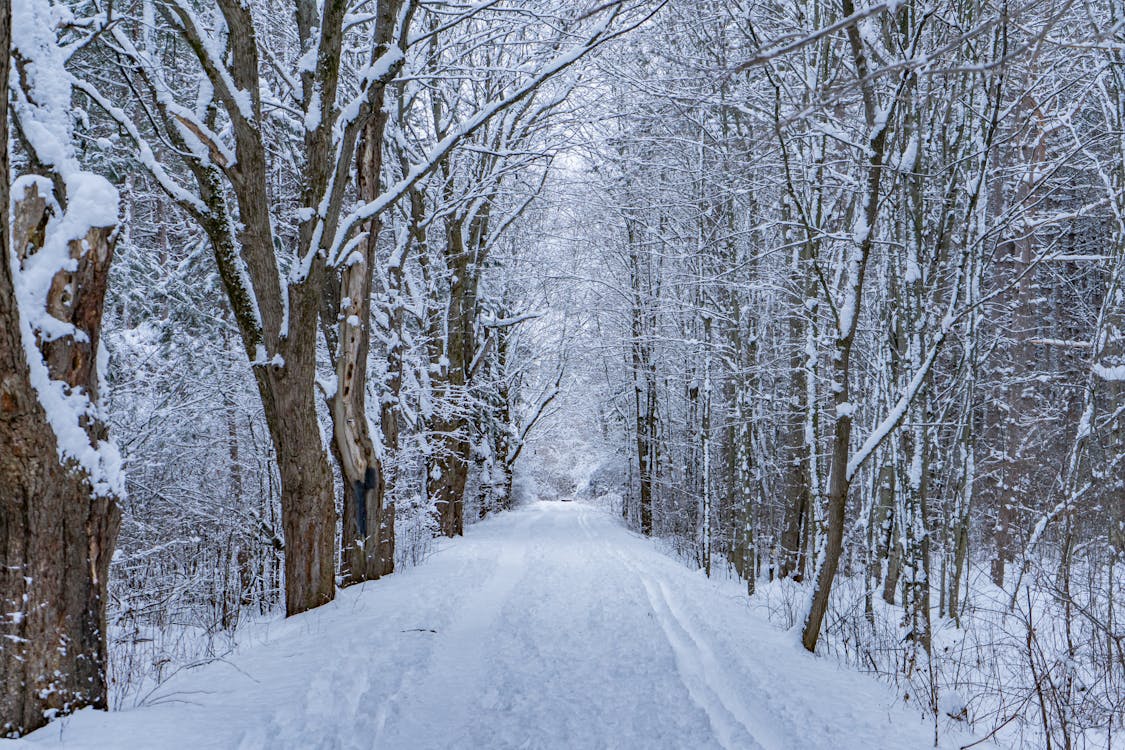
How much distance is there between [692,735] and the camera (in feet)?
12.4

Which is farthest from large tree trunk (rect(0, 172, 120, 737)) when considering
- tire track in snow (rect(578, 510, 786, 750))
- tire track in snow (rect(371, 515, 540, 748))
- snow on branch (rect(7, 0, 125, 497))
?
tire track in snow (rect(578, 510, 786, 750))

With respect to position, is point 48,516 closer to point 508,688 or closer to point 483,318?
point 508,688

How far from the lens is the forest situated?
356 centimetres

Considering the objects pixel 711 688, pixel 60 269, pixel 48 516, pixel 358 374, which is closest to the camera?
pixel 48 516

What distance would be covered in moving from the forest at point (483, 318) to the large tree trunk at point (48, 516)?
16 millimetres

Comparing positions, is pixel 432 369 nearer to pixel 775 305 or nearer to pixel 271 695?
pixel 775 305

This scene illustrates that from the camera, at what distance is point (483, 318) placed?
56.9 feet

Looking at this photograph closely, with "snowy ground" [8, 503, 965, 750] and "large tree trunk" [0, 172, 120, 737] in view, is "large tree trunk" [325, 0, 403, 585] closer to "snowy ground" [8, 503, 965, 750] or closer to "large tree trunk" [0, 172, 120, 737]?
"snowy ground" [8, 503, 965, 750]

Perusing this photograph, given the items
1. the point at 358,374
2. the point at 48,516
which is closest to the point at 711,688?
the point at 48,516

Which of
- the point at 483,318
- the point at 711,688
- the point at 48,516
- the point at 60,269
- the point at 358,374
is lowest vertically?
the point at 711,688

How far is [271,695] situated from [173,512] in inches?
290

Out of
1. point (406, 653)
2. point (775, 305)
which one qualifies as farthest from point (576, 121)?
point (406, 653)

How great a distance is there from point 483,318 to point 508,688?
13.4 meters

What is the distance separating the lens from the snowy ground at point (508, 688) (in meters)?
3.63
